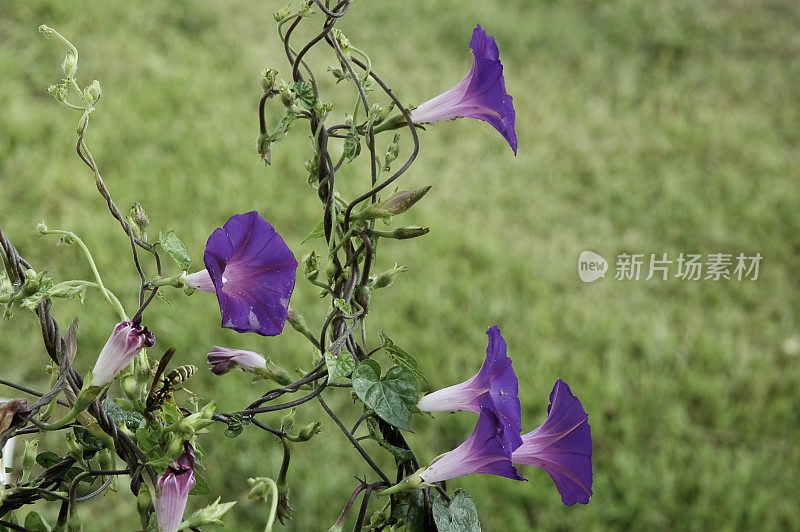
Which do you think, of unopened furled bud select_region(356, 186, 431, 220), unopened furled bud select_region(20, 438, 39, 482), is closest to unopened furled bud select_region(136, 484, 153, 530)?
unopened furled bud select_region(20, 438, 39, 482)

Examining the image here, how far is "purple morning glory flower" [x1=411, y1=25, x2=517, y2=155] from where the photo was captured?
2.15 ft

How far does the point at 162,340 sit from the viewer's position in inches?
75.6

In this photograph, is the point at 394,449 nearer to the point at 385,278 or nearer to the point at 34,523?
the point at 385,278

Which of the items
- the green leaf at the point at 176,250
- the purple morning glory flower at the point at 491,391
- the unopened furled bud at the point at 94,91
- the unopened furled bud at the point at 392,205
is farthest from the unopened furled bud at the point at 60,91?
the purple morning glory flower at the point at 491,391

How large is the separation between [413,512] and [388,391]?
84mm

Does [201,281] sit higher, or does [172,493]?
[201,281]

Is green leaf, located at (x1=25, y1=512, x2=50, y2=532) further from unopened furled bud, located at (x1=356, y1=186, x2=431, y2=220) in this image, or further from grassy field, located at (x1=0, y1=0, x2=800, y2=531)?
grassy field, located at (x1=0, y1=0, x2=800, y2=531)

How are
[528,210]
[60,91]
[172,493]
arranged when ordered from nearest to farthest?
[172,493] < [60,91] < [528,210]

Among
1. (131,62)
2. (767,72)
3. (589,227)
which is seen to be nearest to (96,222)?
(131,62)

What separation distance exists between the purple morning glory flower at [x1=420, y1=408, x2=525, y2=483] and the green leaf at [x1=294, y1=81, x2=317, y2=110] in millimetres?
243

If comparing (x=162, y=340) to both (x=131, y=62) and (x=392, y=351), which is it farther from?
(x=392, y=351)

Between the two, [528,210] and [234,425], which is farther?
[528,210]

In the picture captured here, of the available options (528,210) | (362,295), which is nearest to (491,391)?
(362,295)

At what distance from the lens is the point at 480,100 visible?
0.67 metres
